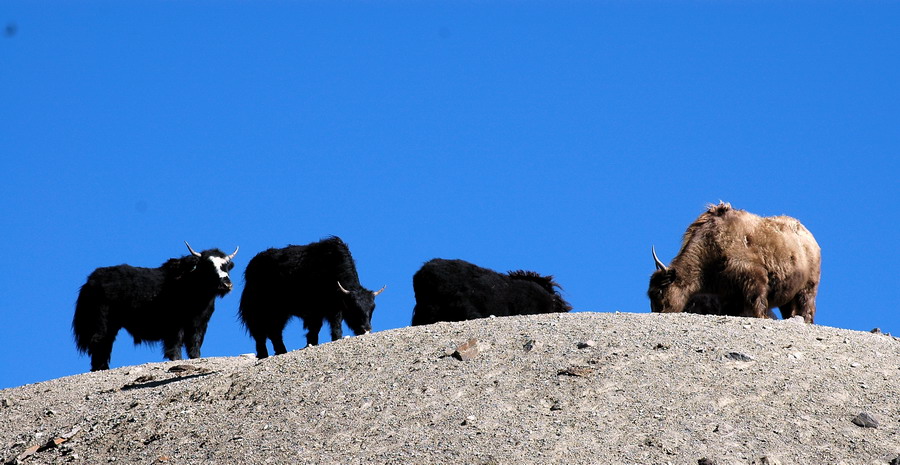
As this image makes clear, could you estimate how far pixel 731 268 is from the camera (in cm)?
1867

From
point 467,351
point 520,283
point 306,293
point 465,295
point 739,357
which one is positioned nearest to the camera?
point 739,357

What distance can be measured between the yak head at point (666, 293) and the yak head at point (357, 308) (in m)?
4.67

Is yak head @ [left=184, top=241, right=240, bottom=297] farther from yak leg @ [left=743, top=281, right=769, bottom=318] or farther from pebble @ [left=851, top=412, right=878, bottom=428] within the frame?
pebble @ [left=851, top=412, right=878, bottom=428]

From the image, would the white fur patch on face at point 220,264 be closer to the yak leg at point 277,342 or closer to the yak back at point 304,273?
the yak back at point 304,273

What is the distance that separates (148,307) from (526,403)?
12.1 m

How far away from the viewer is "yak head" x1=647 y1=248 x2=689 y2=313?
18672 mm

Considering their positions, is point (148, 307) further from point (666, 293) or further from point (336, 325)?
point (666, 293)

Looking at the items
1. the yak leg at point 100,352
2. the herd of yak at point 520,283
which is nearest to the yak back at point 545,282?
the herd of yak at point 520,283

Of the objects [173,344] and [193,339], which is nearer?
[173,344]

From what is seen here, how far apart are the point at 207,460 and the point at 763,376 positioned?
6.02 m

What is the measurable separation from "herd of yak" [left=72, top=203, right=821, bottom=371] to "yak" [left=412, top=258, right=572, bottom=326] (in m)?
0.02

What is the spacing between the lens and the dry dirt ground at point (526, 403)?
11.2m

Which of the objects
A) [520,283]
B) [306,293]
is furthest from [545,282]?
[306,293]

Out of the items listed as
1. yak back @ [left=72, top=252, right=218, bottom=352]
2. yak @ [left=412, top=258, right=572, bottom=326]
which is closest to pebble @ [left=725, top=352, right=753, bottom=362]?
yak @ [left=412, top=258, right=572, bottom=326]
